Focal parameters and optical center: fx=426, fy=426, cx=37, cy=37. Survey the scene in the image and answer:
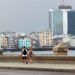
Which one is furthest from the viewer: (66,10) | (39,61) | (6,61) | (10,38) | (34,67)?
(66,10)

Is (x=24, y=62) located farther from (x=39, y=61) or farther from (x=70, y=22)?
(x=70, y=22)

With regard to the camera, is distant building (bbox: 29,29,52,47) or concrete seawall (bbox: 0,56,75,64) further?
distant building (bbox: 29,29,52,47)

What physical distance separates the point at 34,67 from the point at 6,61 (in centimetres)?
520

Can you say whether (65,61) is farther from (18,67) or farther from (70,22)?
(70,22)

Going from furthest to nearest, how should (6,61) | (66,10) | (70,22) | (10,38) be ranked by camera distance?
1. (66,10)
2. (70,22)
3. (10,38)
4. (6,61)

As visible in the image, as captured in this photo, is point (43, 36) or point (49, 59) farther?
point (43, 36)

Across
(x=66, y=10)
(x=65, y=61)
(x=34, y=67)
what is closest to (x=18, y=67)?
(x=34, y=67)

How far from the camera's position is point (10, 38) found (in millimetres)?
140375

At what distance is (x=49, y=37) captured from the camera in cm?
14175

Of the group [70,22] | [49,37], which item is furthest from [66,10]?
[49,37]

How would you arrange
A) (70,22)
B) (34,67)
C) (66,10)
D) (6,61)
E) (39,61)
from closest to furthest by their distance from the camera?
(34,67) → (39,61) → (6,61) → (70,22) → (66,10)

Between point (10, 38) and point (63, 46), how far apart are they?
110m

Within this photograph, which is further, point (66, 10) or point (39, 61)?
point (66, 10)

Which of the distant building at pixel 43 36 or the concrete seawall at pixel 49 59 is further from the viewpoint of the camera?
the distant building at pixel 43 36
